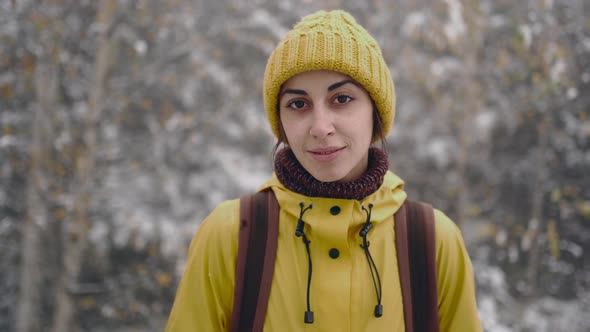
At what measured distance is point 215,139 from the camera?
3713 mm

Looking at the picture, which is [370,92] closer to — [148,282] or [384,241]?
[384,241]

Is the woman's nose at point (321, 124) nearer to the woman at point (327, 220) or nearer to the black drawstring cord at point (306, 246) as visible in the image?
the woman at point (327, 220)

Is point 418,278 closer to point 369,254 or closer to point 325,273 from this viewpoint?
point 369,254

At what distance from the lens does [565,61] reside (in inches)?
130

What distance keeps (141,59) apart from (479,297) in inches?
138

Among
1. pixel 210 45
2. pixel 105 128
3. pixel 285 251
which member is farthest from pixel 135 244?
pixel 285 251

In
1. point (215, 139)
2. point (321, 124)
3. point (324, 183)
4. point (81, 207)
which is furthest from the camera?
point (215, 139)

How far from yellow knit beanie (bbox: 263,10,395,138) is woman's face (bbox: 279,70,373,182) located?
0.13 feet

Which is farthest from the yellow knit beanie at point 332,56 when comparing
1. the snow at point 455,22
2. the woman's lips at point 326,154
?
the snow at point 455,22

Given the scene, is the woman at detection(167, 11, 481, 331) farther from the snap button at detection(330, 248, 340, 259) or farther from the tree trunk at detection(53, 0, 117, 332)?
the tree trunk at detection(53, 0, 117, 332)

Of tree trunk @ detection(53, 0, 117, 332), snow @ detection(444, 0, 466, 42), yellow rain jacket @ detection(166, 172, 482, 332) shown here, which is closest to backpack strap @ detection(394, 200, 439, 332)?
yellow rain jacket @ detection(166, 172, 482, 332)

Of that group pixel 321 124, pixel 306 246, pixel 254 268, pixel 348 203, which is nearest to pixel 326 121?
pixel 321 124

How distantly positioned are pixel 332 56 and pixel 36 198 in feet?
9.25

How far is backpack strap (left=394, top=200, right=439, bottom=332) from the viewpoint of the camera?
4.73 feet
